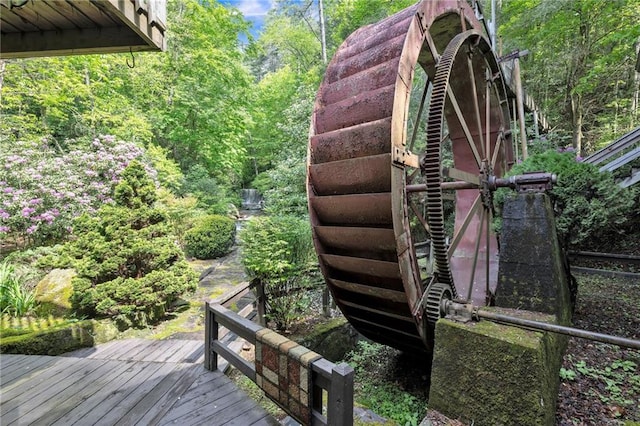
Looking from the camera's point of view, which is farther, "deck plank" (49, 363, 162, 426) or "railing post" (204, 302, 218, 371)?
"railing post" (204, 302, 218, 371)

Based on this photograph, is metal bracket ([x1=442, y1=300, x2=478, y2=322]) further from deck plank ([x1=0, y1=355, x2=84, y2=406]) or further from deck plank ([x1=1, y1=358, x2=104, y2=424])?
deck plank ([x1=0, y1=355, x2=84, y2=406])

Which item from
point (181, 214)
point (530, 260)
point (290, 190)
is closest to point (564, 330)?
point (530, 260)

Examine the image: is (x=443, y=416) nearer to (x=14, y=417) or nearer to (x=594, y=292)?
(x=14, y=417)

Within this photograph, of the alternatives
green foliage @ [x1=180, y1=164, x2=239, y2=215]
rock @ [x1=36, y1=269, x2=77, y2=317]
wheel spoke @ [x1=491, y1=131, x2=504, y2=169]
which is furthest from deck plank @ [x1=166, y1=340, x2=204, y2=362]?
green foliage @ [x1=180, y1=164, x2=239, y2=215]

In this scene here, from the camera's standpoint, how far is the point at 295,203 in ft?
24.3

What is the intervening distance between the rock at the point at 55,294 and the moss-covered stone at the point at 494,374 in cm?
450

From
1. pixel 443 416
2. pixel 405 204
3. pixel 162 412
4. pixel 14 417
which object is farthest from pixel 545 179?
pixel 14 417

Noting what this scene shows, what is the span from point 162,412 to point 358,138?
2.56 m

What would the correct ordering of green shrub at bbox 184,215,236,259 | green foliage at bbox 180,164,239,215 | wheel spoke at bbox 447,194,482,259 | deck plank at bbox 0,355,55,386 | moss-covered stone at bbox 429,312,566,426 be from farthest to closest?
green foliage at bbox 180,164,239,215 < green shrub at bbox 184,215,236,259 < wheel spoke at bbox 447,194,482,259 < deck plank at bbox 0,355,55,386 < moss-covered stone at bbox 429,312,566,426

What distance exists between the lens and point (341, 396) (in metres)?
1.46

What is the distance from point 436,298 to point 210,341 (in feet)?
6.33

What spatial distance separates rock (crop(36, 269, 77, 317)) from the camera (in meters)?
3.87

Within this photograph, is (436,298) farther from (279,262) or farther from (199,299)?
(199,299)

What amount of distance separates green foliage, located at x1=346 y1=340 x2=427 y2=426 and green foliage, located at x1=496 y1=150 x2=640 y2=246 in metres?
2.36
